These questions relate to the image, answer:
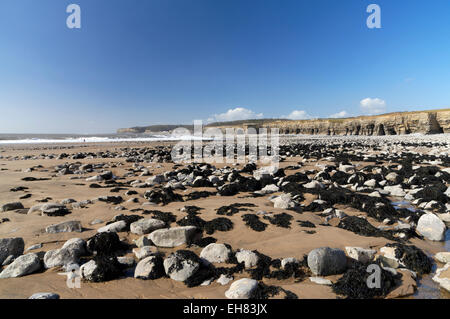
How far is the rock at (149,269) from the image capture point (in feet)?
11.0

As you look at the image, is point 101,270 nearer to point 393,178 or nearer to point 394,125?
point 393,178

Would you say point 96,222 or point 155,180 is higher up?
point 155,180

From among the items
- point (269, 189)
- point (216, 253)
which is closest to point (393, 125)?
point (269, 189)

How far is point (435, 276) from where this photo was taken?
3.29 m

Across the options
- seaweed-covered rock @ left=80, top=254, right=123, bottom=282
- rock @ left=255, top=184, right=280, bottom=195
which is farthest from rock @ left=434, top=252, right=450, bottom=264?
seaweed-covered rock @ left=80, top=254, right=123, bottom=282

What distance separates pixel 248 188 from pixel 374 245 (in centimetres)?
487

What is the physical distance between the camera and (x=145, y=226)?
4.89m

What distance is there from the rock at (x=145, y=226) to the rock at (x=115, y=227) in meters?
0.21

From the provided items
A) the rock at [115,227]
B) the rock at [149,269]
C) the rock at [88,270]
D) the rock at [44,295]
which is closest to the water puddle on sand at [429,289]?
the rock at [149,269]

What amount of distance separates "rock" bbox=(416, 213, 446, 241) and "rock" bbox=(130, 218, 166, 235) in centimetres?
573

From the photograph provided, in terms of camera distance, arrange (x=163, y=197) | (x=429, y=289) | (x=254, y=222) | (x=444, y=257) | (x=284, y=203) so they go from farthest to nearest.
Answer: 1. (x=163, y=197)
2. (x=284, y=203)
3. (x=254, y=222)
4. (x=444, y=257)
5. (x=429, y=289)

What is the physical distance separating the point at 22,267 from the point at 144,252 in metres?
1.76

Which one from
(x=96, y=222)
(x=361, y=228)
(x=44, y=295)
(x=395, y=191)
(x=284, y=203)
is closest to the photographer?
(x=44, y=295)
